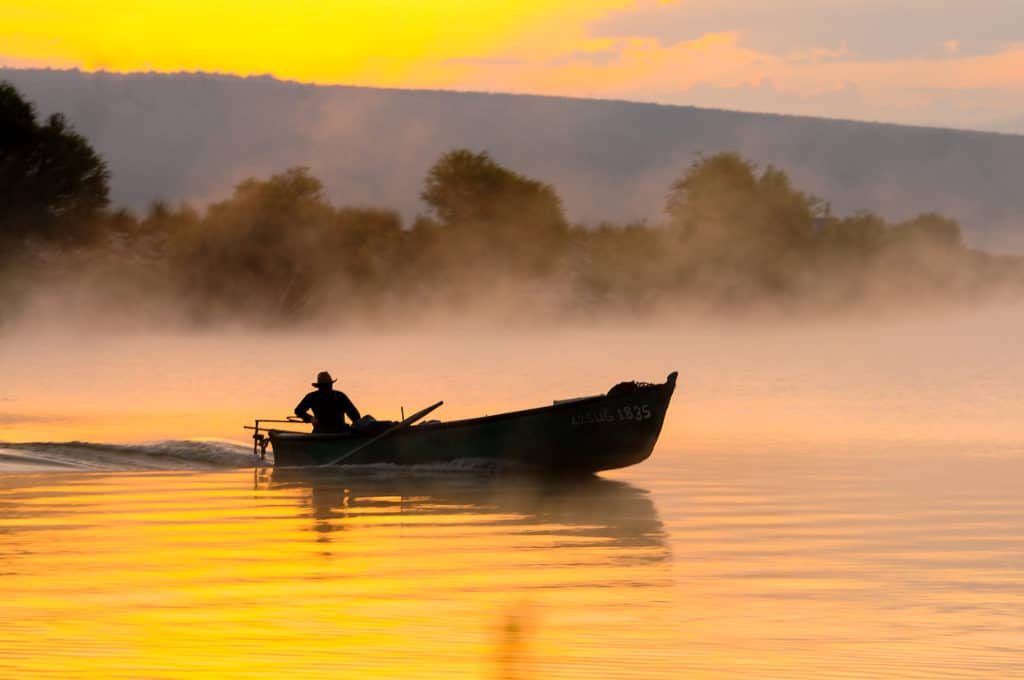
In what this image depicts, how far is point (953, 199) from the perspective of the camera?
7869 inches

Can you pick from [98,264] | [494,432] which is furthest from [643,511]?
[98,264]

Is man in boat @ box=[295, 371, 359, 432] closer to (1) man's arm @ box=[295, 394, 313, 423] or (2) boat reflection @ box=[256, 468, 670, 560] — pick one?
(1) man's arm @ box=[295, 394, 313, 423]

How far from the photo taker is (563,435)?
1206 inches

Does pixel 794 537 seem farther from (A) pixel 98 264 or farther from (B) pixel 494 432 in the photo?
(A) pixel 98 264

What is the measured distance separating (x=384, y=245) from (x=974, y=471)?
305 feet

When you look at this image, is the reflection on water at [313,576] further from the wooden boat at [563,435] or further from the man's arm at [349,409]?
the man's arm at [349,409]

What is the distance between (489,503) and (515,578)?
8.13 metres

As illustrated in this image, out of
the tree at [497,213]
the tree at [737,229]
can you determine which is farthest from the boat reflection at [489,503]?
the tree at [497,213]

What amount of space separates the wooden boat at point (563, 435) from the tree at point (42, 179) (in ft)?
235

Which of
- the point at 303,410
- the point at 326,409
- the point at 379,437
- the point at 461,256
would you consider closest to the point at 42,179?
the point at 461,256

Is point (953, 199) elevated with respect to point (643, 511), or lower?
elevated

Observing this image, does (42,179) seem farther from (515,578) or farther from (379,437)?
(515,578)

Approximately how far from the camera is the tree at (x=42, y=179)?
3930 inches

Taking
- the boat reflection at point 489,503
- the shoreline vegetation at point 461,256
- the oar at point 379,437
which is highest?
the shoreline vegetation at point 461,256
